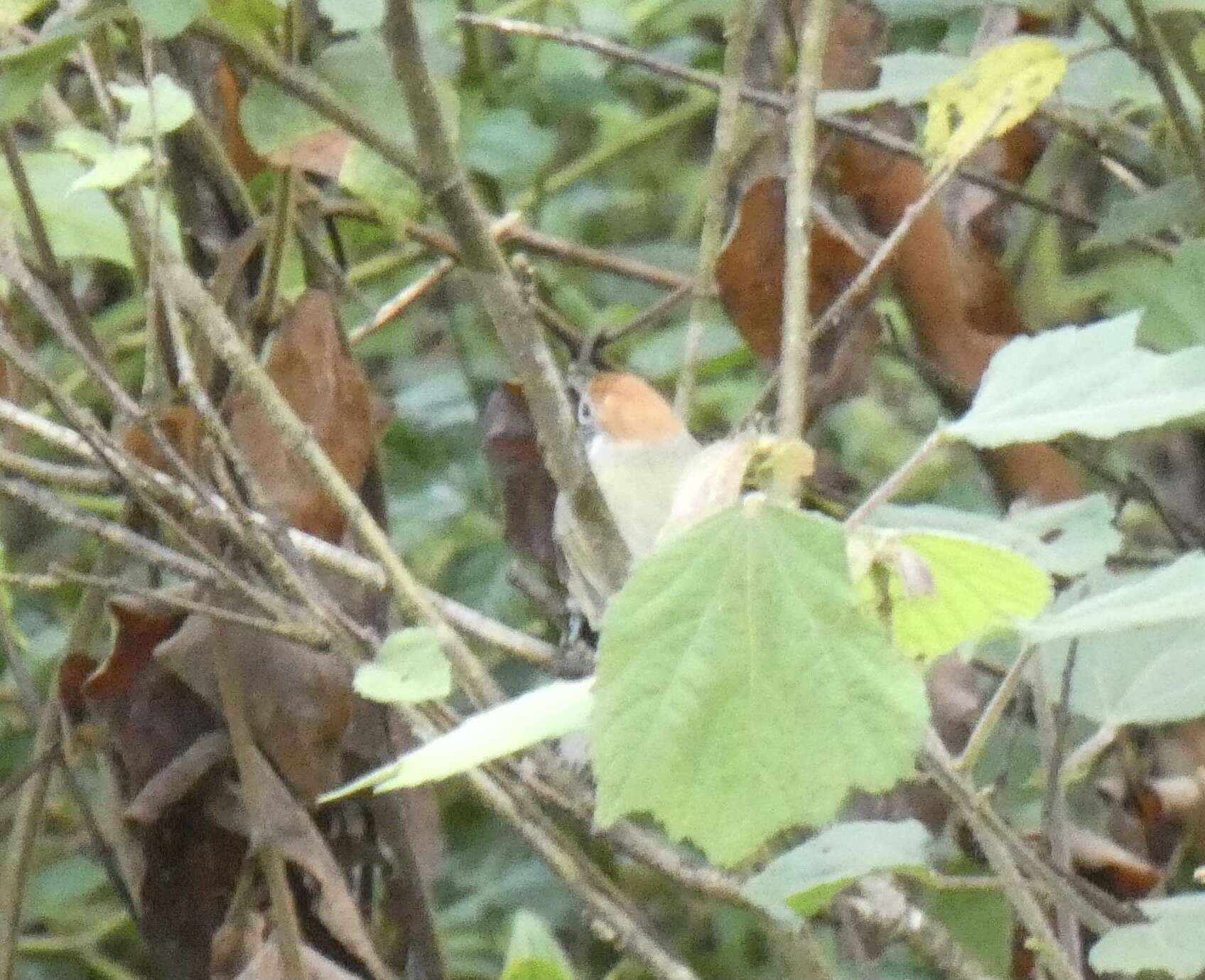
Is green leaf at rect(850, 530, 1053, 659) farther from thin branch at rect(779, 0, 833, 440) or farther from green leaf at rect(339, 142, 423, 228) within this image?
green leaf at rect(339, 142, 423, 228)

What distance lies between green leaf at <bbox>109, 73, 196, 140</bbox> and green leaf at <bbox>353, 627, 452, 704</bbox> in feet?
1.08

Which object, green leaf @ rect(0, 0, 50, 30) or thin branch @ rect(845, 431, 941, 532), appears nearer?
thin branch @ rect(845, 431, 941, 532)

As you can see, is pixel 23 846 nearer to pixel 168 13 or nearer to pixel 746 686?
pixel 168 13

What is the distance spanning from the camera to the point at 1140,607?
0.64m

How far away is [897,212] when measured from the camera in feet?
4.74

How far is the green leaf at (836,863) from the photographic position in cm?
72

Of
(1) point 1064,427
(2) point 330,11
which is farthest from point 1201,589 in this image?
(2) point 330,11

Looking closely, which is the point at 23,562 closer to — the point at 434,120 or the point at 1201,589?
the point at 434,120

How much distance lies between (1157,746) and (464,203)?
0.85 m

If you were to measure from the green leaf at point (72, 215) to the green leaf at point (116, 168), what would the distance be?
280 mm

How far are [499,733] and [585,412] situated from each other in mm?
1023

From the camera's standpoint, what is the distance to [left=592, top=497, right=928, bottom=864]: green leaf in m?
0.53

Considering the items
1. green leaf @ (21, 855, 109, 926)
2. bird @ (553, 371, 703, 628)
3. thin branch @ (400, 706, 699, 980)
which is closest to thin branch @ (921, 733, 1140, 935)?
thin branch @ (400, 706, 699, 980)

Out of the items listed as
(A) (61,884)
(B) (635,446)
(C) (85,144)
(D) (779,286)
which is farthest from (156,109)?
(A) (61,884)
